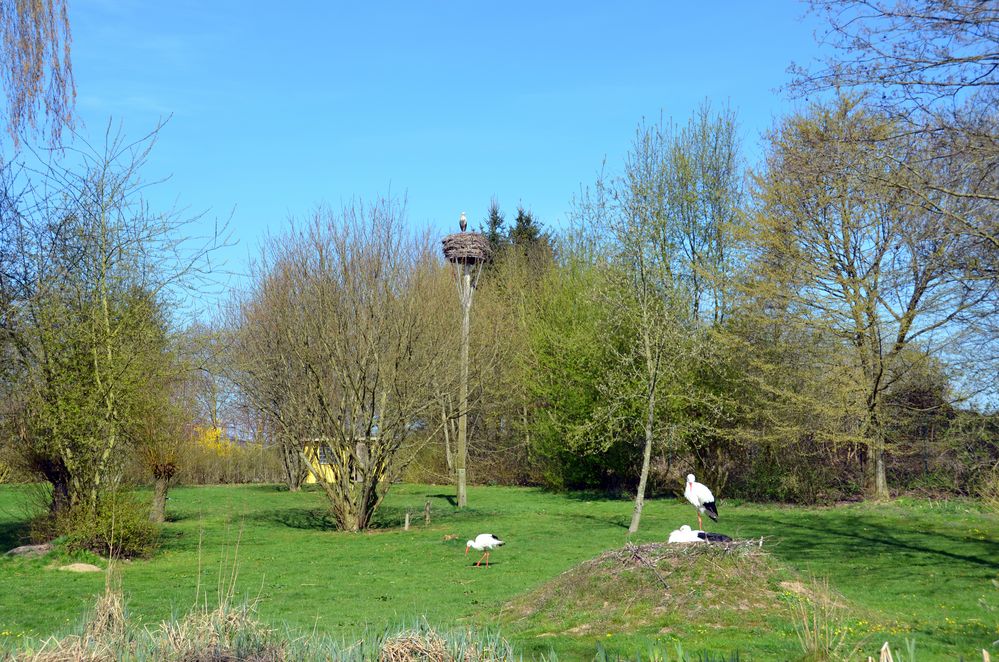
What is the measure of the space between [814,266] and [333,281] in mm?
12180

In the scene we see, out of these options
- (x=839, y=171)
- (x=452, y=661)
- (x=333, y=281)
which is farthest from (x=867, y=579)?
(x=333, y=281)

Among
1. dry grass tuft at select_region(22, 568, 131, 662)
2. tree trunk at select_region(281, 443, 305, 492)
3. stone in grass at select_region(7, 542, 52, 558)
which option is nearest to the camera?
dry grass tuft at select_region(22, 568, 131, 662)

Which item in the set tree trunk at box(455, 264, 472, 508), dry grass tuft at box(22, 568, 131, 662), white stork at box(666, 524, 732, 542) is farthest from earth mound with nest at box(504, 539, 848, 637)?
tree trunk at box(455, 264, 472, 508)

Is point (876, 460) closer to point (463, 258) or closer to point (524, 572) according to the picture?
point (463, 258)

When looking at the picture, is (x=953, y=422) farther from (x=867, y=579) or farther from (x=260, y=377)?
(x=260, y=377)

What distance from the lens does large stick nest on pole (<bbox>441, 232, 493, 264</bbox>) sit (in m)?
24.3

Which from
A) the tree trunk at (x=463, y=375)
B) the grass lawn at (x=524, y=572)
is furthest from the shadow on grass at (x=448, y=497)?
the tree trunk at (x=463, y=375)

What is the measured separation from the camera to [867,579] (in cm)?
1279

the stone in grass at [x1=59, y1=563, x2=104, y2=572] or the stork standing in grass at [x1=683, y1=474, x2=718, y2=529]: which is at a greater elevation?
the stork standing in grass at [x1=683, y1=474, x2=718, y2=529]

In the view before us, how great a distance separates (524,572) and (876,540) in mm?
7615

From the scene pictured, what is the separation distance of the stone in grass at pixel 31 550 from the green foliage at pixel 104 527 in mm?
255

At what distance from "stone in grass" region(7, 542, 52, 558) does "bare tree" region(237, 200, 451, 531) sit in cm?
570

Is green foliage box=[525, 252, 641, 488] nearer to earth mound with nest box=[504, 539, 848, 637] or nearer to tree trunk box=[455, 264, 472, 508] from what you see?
tree trunk box=[455, 264, 472, 508]

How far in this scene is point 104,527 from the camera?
14648mm
